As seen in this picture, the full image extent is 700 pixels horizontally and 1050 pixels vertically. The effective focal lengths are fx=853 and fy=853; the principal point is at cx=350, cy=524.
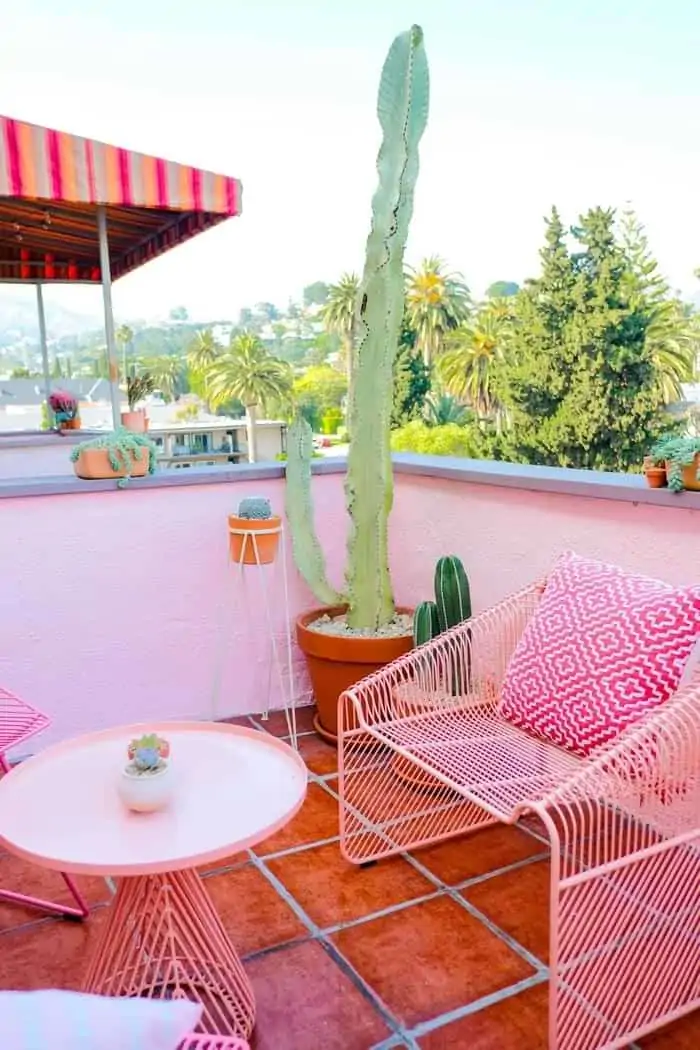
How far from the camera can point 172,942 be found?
1.61 metres

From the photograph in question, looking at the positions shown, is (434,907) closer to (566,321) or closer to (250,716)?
(250,716)

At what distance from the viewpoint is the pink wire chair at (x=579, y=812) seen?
1606mm

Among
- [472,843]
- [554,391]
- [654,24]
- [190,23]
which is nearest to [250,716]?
[472,843]

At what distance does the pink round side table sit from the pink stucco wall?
117cm

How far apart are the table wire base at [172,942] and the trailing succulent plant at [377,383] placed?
4.96 feet

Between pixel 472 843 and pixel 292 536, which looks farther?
pixel 292 536

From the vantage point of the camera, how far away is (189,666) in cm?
325

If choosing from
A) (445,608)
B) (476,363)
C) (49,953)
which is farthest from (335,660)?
(476,363)

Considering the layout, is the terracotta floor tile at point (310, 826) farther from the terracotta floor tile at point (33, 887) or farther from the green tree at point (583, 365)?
the green tree at point (583, 365)

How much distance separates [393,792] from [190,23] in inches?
1730

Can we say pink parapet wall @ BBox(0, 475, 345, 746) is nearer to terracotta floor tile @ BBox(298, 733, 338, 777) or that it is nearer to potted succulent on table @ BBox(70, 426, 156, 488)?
potted succulent on table @ BBox(70, 426, 156, 488)

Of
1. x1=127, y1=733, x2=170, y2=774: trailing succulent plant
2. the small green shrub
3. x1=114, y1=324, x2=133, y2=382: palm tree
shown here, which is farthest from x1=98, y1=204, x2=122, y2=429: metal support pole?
x1=114, y1=324, x2=133, y2=382: palm tree

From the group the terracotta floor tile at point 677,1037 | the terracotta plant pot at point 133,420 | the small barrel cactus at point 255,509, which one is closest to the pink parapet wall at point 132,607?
the small barrel cactus at point 255,509

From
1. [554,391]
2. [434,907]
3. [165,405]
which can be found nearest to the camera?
[434,907]
